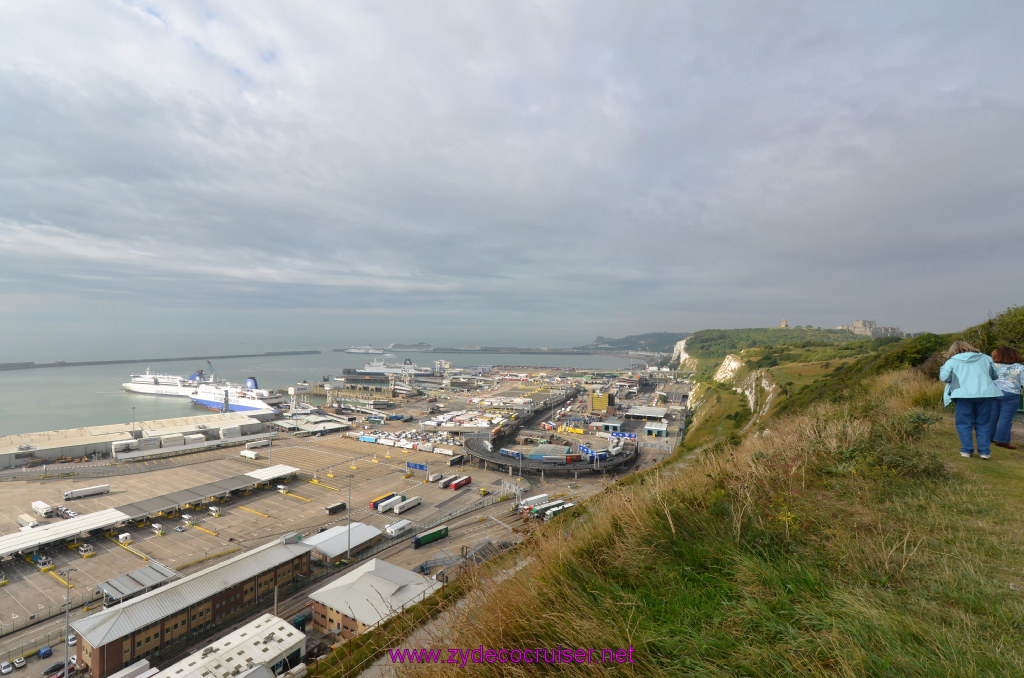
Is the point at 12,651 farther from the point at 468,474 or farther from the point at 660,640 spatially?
the point at 468,474

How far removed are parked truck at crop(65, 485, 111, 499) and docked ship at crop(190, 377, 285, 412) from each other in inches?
1002

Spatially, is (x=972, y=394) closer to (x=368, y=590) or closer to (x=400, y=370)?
(x=368, y=590)

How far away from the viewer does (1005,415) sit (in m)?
4.12

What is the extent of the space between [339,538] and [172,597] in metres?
5.15

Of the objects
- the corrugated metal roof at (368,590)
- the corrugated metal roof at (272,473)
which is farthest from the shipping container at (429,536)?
the corrugated metal roof at (272,473)

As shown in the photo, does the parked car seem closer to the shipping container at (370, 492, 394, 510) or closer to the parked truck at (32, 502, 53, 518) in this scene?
the shipping container at (370, 492, 394, 510)

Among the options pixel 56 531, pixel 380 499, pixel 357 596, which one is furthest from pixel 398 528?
pixel 56 531

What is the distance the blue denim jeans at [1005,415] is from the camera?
13.0 ft

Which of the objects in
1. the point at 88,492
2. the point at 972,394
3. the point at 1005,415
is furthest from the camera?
the point at 88,492

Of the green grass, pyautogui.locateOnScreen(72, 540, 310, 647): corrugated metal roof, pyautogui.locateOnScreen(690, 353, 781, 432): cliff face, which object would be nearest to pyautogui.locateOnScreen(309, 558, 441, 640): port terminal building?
pyautogui.locateOnScreen(72, 540, 310, 647): corrugated metal roof

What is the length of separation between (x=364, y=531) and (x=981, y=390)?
16.6 meters

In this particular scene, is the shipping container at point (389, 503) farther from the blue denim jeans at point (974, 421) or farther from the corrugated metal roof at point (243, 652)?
the blue denim jeans at point (974, 421)

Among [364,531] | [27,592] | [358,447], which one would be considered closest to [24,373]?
[358,447]

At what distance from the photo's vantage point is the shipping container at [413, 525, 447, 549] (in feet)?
49.3
